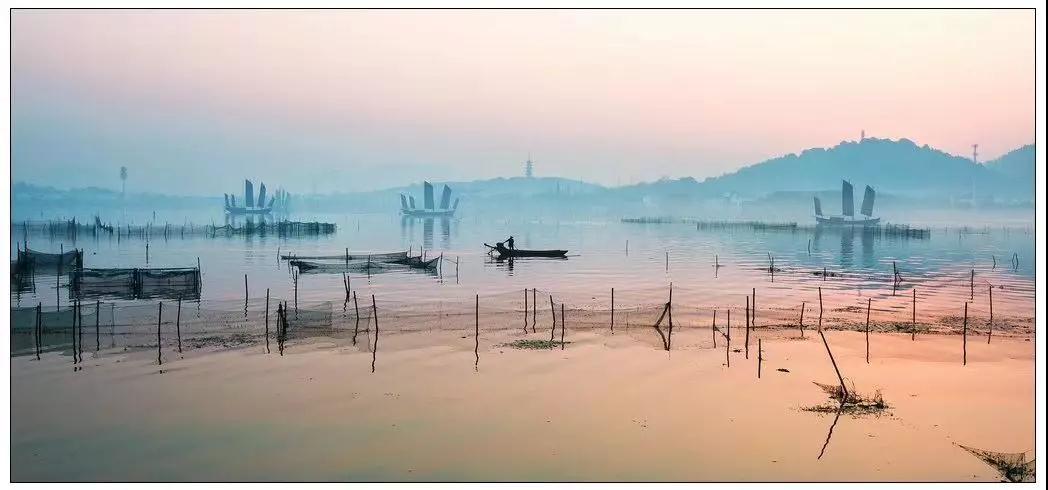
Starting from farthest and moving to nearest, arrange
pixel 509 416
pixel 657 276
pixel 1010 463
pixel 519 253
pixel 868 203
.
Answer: pixel 868 203, pixel 519 253, pixel 657 276, pixel 509 416, pixel 1010 463

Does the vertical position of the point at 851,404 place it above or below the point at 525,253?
below

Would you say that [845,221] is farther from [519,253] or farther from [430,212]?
[519,253]

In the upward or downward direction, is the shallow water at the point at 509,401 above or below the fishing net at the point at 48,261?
below

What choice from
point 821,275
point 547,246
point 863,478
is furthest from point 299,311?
point 547,246

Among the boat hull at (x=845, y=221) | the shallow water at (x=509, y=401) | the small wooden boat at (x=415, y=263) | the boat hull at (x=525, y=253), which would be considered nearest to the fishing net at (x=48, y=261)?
the shallow water at (x=509, y=401)

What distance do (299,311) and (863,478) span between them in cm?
1446

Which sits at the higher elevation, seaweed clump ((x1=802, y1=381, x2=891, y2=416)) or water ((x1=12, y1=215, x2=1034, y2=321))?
water ((x1=12, y1=215, x2=1034, y2=321))

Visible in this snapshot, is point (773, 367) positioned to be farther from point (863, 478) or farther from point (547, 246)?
point (547, 246)

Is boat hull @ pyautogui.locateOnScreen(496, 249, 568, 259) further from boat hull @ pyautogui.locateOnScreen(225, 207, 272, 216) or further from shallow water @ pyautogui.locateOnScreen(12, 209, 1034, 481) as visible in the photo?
boat hull @ pyautogui.locateOnScreen(225, 207, 272, 216)

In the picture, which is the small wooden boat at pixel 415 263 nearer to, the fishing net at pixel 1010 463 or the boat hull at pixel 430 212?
the fishing net at pixel 1010 463

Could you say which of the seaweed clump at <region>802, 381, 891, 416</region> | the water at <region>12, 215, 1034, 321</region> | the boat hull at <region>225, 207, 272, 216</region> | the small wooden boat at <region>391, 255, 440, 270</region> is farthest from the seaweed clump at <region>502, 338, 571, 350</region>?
the boat hull at <region>225, 207, 272, 216</region>

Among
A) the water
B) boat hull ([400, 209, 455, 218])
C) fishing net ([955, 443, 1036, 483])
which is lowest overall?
fishing net ([955, 443, 1036, 483])

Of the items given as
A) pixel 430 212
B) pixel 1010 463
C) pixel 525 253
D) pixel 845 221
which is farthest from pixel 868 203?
pixel 1010 463

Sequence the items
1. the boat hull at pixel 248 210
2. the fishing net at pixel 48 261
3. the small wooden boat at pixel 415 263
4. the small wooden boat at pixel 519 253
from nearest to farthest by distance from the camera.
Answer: the fishing net at pixel 48 261
the small wooden boat at pixel 415 263
the small wooden boat at pixel 519 253
the boat hull at pixel 248 210
